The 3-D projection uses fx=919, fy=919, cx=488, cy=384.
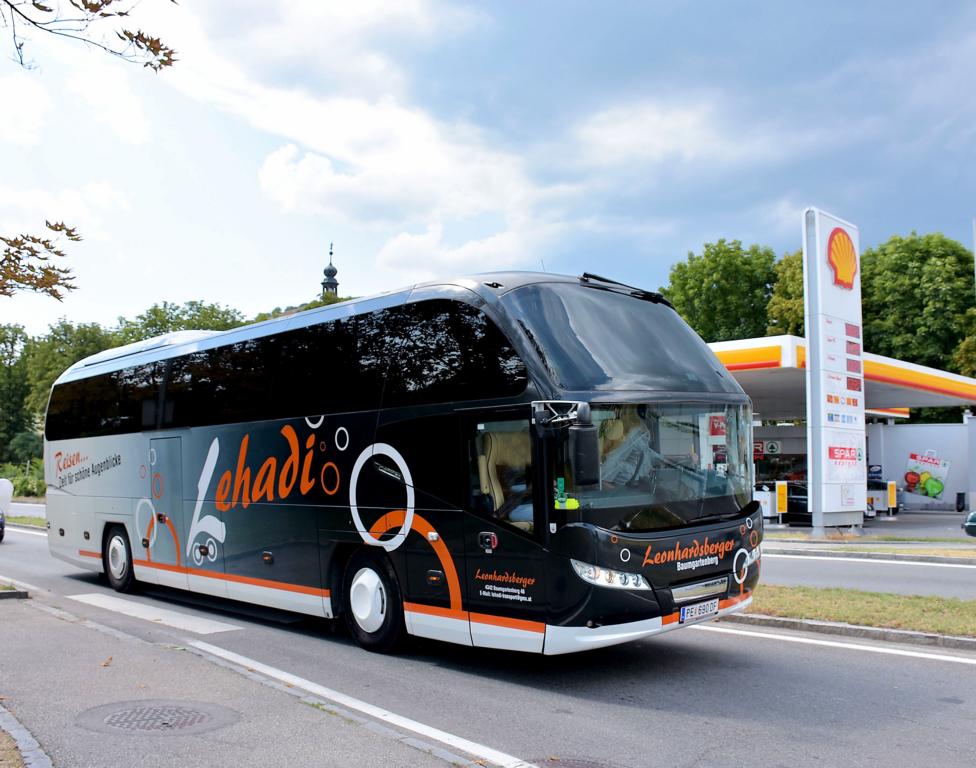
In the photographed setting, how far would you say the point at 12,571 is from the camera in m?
17.1

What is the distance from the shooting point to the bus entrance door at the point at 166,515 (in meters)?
12.4

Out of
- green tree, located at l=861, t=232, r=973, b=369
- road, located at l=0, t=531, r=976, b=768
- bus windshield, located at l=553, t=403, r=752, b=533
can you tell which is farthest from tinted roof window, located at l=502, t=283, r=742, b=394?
green tree, located at l=861, t=232, r=973, b=369

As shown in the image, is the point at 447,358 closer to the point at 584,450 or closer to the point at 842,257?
the point at 584,450

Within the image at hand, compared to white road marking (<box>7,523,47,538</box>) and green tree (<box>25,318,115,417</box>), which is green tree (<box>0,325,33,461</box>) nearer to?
green tree (<box>25,318,115,417</box>)

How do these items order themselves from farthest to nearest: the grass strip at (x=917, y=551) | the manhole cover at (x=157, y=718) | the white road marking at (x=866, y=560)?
the grass strip at (x=917, y=551) < the white road marking at (x=866, y=560) < the manhole cover at (x=157, y=718)

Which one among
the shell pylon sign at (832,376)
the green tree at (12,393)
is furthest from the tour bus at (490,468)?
the green tree at (12,393)

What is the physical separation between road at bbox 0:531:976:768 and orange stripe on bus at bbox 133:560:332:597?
502 millimetres

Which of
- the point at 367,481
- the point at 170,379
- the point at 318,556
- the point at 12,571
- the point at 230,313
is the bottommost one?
the point at 12,571

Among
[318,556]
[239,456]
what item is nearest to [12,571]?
[239,456]

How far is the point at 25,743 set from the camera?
18.3 feet

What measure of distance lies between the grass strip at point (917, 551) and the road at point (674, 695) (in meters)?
9.65

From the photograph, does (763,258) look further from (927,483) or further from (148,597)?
(148,597)

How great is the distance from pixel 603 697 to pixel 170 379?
8.14 metres

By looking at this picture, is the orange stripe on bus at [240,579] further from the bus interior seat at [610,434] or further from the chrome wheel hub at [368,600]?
the bus interior seat at [610,434]
